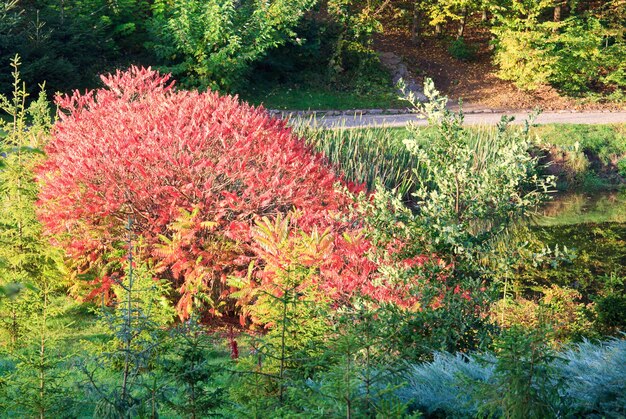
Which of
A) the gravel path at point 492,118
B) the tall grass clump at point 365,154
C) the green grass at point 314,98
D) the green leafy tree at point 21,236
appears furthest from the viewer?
the green grass at point 314,98

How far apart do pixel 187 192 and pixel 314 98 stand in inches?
533

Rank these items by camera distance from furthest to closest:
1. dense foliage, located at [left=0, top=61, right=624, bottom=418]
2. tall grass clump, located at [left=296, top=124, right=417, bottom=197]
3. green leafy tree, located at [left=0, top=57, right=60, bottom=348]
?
1. tall grass clump, located at [left=296, top=124, right=417, bottom=197]
2. green leafy tree, located at [left=0, top=57, right=60, bottom=348]
3. dense foliage, located at [left=0, top=61, right=624, bottom=418]

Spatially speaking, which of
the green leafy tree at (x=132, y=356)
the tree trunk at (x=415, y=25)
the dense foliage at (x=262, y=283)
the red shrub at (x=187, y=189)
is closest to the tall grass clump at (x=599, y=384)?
the dense foliage at (x=262, y=283)

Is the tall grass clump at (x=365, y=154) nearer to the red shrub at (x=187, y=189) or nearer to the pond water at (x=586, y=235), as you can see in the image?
the pond water at (x=586, y=235)

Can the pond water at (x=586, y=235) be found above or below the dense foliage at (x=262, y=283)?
below

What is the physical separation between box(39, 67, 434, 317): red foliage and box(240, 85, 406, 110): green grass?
466 inches

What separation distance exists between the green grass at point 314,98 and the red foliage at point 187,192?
11.8 m

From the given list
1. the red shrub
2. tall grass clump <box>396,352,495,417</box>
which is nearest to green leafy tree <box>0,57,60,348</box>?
the red shrub

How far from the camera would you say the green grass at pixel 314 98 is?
2031 cm

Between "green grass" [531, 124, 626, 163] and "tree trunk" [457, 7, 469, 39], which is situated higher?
"tree trunk" [457, 7, 469, 39]

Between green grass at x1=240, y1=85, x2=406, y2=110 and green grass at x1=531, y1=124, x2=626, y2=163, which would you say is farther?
green grass at x1=240, y1=85, x2=406, y2=110

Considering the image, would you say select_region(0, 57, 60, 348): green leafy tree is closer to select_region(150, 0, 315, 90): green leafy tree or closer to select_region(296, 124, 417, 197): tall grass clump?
select_region(296, 124, 417, 197): tall grass clump

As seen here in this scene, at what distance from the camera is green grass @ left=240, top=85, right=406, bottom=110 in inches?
800

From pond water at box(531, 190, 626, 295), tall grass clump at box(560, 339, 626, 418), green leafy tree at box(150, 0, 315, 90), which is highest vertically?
green leafy tree at box(150, 0, 315, 90)
